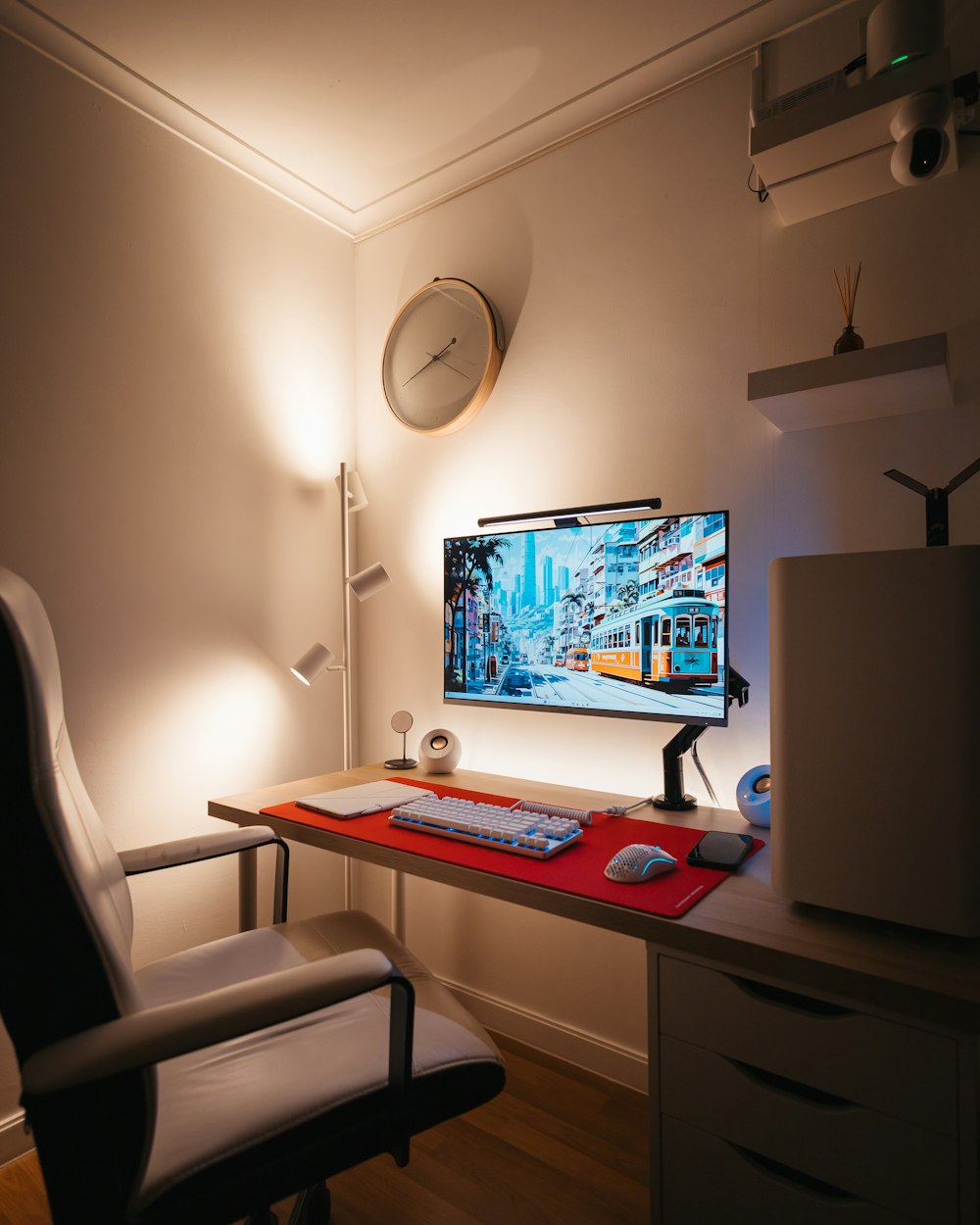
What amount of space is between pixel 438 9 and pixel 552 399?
2.97ft

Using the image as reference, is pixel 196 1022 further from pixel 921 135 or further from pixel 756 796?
pixel 921 135

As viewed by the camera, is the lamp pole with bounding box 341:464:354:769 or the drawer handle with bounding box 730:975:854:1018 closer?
the drawer handle with bounding box 730:975:854:1018

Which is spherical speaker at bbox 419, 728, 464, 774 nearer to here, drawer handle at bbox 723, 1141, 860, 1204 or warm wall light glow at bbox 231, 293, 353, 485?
warm wall light glow at bbox 231, 293, 353, 485

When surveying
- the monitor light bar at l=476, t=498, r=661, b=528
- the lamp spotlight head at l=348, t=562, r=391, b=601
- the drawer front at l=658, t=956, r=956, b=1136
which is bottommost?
the drawer front at l=658, t=956, r=956, b=1136

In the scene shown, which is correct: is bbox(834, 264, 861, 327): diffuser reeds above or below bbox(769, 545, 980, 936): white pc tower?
above

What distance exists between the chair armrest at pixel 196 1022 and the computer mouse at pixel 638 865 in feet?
1.29

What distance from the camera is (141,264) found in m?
1.88

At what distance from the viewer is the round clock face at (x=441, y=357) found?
211 cm

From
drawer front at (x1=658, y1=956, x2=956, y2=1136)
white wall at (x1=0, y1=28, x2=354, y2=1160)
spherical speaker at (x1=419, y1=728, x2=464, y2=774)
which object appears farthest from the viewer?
spherical speaker at (x1=419, y1=728, x2=464, y2=774)

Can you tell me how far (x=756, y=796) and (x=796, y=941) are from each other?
1.72 feet

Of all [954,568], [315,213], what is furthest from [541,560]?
[315,213]

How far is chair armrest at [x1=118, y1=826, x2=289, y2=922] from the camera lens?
4.43 feet

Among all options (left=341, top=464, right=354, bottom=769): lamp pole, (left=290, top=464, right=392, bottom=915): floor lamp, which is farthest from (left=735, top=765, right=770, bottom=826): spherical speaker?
(left=341, top=464, right=354, bottom=769): lamp pole

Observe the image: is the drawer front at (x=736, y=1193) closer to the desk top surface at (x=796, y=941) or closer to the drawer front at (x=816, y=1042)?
the drawer front at (x=816, y=1042)
